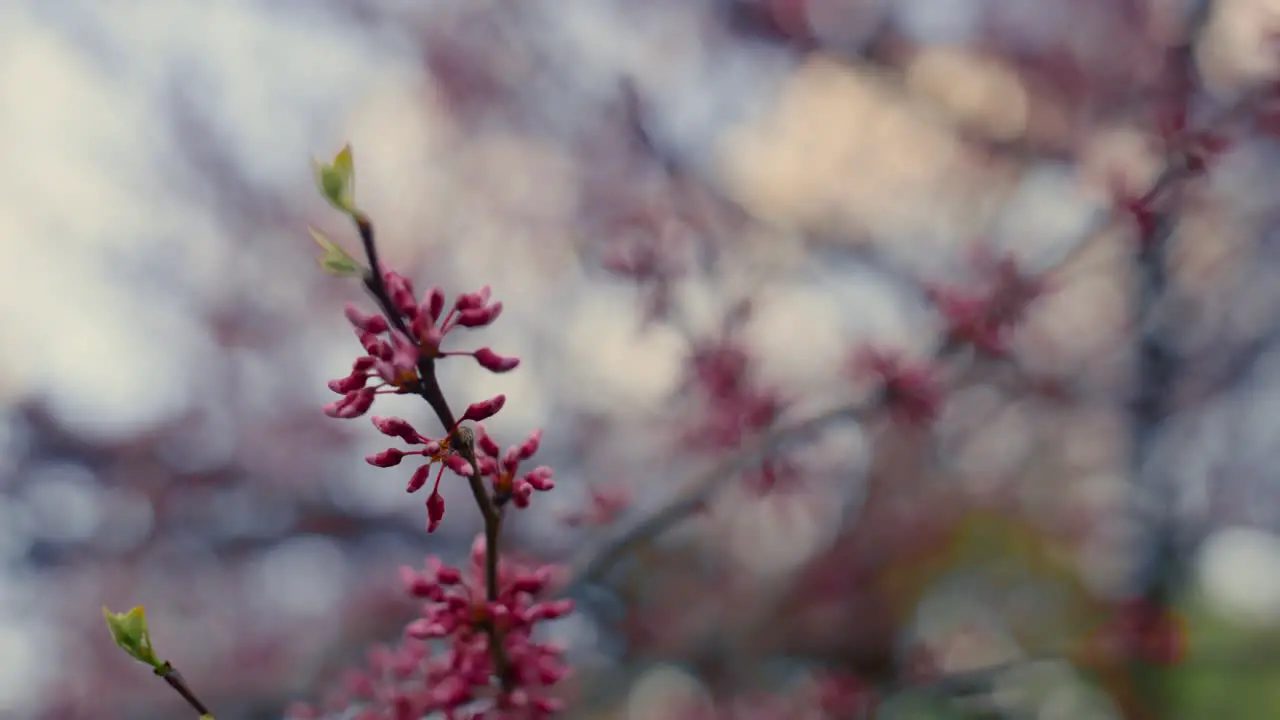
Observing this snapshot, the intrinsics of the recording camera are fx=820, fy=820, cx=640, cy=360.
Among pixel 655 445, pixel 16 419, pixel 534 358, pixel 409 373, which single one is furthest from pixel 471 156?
pixel 409 373

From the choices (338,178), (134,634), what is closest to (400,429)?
(338,178)

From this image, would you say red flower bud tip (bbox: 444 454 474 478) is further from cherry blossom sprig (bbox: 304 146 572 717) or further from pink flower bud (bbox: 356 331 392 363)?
pink flower bud (bbox: 356 331 392 363)

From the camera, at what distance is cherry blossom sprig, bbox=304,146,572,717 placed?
2.64 feet

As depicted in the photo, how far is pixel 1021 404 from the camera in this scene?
5.01 meters

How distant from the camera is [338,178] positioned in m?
0.74

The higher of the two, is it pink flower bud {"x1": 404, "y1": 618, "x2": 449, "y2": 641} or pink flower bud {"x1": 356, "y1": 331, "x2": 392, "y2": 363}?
pink flower bud {"x1": 356, "y1": 331, "x2": 392, "y2": 363}

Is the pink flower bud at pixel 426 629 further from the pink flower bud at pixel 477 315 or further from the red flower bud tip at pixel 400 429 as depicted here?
the pink flower bud at pixel 477 315

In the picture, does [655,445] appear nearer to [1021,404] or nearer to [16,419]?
[1021,404]

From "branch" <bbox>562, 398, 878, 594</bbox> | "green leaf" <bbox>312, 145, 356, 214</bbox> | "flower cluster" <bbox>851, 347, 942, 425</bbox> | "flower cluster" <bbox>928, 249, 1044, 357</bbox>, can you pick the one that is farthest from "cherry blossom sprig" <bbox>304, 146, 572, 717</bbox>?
"flower cluster" <bbox>928, 249, 1044, 357</bbox>

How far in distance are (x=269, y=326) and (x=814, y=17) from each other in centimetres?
409

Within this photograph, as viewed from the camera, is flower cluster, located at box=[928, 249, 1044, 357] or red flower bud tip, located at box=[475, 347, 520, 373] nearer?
red flower bud tip, located at box=[475, 347, 520, 373]

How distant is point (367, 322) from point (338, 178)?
0.16 metres

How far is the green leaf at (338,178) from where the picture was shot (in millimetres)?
738

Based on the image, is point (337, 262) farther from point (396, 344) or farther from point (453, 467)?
point (453, 467)
